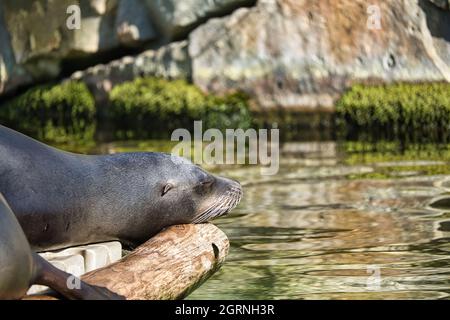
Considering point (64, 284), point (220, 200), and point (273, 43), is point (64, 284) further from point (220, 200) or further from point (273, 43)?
point (273, 43)

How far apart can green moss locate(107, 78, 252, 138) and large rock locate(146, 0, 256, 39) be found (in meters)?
0.68

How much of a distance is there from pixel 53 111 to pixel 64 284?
1074 cm

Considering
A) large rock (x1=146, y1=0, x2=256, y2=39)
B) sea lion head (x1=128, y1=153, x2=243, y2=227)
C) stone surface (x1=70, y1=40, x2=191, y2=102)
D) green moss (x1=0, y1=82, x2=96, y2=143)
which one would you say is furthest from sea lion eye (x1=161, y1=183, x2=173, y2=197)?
green moss (x1=0, y1=82, x2=96, y2=143)

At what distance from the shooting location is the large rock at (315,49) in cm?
1327

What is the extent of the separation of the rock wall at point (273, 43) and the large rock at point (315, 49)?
11 millimetres

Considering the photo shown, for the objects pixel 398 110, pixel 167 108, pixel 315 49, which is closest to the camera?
pixel 398 110

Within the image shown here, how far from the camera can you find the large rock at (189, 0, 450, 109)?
1327cm

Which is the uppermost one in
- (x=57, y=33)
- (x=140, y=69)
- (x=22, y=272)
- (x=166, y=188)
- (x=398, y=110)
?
(x=57, y=33)

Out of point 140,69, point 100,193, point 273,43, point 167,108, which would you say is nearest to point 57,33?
point 140,69

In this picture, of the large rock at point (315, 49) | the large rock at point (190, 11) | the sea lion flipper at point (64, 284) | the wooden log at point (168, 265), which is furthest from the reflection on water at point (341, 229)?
the large rock at point (190, 11)

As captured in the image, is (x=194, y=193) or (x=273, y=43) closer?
(x=194, y=193)

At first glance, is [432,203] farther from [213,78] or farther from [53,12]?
[53,12]

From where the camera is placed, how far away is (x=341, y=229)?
780cm
